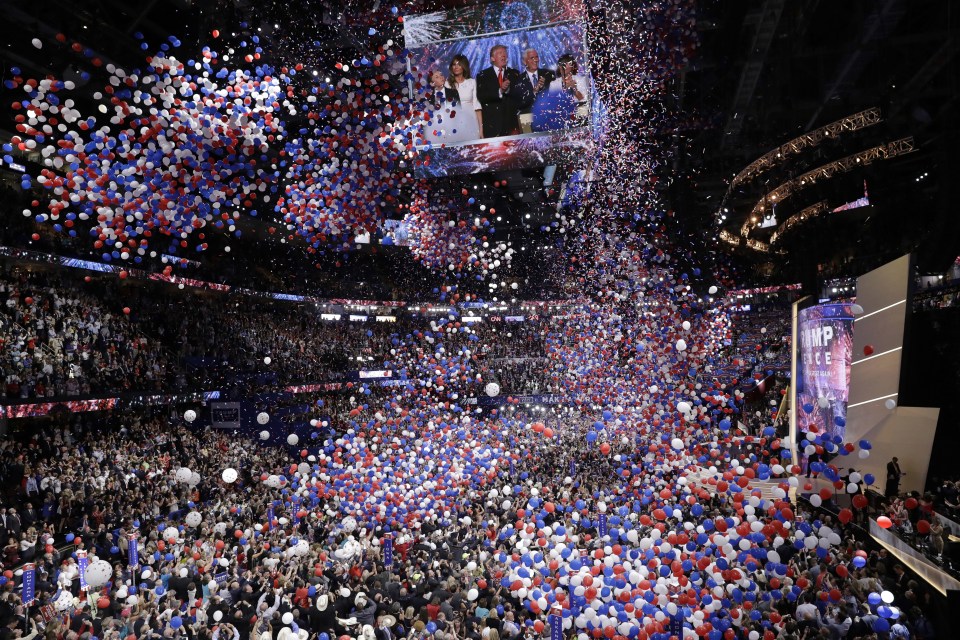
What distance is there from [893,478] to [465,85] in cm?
821

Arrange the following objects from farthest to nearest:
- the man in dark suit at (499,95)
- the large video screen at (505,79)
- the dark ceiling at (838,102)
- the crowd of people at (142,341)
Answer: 1. the crowd of people at (142,341)
2. the dark ceiling at (838,102)
3. the man in dark suit at (499,95)
4. the large video screen at (505,79)

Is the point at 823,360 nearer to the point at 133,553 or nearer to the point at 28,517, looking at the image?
the point at 133,553

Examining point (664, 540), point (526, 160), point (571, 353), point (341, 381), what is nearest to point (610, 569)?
point (664, 540)

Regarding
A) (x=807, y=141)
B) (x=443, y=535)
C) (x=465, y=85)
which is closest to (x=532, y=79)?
(x=465, y=85)

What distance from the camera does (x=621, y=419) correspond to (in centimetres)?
1145

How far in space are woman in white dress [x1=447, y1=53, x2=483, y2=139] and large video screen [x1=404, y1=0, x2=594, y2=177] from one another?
0.01 m

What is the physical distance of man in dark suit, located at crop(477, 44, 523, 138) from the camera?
6445 mm

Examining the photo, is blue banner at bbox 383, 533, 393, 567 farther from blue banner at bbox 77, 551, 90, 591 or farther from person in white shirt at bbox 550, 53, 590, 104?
person in white shirt at bbox 550, 53, 590, 104

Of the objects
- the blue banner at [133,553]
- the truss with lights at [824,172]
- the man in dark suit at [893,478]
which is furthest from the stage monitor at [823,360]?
the blue banner at [133,553]

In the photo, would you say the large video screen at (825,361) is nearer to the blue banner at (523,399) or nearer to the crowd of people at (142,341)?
the crowd of people at (142,341)

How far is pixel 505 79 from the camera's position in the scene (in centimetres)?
647

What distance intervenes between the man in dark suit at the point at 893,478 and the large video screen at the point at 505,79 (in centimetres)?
670

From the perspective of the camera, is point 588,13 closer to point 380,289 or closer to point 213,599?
point 213,599

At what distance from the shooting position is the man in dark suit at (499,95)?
6.45m
